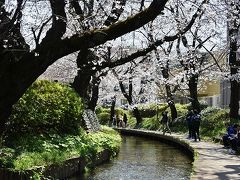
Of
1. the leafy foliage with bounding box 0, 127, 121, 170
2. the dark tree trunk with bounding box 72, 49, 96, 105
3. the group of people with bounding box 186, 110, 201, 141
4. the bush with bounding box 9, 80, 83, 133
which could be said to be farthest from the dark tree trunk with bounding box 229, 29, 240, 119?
the bush with bounding box 9, 80, 83, 133

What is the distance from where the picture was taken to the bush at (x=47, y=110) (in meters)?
12.2

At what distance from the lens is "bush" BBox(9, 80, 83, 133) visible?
1216 cm

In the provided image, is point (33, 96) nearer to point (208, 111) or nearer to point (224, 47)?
point (224, 47)

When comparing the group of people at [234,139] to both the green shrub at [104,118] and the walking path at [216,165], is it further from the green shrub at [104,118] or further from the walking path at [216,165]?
the green shrub at [104,118]

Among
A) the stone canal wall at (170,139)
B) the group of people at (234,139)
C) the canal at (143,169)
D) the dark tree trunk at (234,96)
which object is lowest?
the canal at (143,169)

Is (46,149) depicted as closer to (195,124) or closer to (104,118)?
(195,124)

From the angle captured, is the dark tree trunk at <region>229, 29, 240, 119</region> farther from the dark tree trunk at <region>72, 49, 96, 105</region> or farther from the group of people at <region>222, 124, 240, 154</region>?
the dark tree trunk at <region>72, 49, 96, 105</region>

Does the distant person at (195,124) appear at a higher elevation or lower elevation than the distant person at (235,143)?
higher

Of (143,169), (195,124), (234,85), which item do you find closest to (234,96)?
(234,85)

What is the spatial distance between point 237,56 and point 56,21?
1976cm

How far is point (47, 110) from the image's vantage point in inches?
521

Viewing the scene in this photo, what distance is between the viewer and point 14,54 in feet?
27.3

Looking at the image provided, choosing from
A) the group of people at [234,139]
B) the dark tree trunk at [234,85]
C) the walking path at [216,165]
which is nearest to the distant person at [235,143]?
the group of people at [234,139]

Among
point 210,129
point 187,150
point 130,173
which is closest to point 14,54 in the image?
point 130,173
